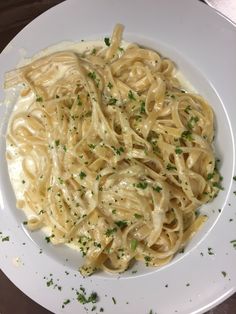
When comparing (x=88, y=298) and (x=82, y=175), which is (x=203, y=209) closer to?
(x=82, y=175)

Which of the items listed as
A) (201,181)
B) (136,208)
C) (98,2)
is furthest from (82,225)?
(98,2)

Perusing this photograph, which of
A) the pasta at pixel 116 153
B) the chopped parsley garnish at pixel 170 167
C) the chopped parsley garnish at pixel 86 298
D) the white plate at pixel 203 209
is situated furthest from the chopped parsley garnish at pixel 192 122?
the chopped parsley garnish at pixel 86 298

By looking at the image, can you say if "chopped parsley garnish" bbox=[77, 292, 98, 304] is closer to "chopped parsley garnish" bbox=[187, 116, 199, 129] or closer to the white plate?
the white plate

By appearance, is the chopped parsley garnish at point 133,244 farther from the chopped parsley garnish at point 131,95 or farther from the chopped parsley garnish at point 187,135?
the chopped parsley garnish at point 131,95

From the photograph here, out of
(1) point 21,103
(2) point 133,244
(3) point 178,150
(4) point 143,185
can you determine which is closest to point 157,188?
(4) point 143,185

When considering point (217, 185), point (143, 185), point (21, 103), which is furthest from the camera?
point (21, 103)

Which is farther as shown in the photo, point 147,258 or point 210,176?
point 147,258

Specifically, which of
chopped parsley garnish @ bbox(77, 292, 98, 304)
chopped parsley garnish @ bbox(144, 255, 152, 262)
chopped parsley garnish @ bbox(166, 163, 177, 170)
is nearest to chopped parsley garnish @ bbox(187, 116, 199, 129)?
chopped parsley garnish @ bbox(166, 163, 177, 170)
